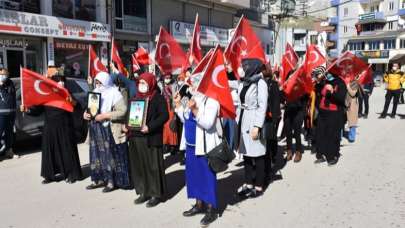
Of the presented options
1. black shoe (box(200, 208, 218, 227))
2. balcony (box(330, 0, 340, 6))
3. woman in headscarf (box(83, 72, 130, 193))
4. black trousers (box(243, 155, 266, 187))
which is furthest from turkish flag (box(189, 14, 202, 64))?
balcony (box(330, 0, 340, 6))

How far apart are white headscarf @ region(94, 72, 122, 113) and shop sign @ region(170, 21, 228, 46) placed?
17075 mm

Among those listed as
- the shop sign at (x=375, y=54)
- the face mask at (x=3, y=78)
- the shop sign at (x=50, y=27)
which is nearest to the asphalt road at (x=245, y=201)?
the face mask at (x=3, y=78)

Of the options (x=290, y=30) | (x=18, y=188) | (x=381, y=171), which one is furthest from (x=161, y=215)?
(x=290, y=30)

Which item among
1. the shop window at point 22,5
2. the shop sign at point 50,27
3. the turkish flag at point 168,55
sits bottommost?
the turkish flag at point 168,55

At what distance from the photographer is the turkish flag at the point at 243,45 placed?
7449mm

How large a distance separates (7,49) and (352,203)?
13.0 m

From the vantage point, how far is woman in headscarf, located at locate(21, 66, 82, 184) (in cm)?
664

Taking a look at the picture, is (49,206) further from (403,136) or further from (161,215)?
(403,136)

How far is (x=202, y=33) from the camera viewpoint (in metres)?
26.1

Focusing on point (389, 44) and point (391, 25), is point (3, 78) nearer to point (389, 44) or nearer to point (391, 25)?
point (389, 44)

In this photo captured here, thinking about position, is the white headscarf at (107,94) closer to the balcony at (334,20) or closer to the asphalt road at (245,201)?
the asphalt road at (245,201)

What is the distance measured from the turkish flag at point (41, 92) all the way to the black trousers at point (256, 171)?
2848mm

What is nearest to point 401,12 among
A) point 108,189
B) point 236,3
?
point 236,3

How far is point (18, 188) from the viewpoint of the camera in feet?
21.3
